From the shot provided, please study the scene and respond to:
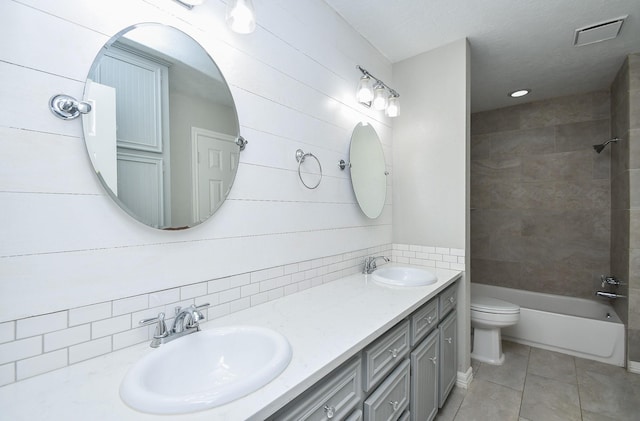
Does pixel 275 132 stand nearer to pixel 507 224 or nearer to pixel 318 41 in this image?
pixel 318 41

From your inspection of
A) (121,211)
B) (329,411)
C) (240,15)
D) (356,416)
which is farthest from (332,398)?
(240,15)

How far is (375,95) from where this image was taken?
208 cm

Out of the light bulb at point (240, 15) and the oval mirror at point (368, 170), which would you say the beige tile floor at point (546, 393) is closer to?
the oval mirror at point (368, 170)

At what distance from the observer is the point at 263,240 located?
1.38m

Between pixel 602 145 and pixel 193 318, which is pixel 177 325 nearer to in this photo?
pixel 193 318

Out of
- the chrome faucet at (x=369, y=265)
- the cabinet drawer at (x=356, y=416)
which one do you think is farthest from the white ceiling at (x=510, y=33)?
the cabinet drawer at (x=356, y=416)

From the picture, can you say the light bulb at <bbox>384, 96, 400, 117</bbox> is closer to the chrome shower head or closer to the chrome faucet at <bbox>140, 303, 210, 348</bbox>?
the chrome faucet at <bbox>140, 303, 210, 348</bbox>

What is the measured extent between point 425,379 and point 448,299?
1.80ft

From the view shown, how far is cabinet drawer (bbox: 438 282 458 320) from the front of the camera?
180 cm

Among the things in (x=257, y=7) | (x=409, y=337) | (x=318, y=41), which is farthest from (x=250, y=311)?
(x=318, y=41)

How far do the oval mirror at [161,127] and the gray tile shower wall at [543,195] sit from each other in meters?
3.35

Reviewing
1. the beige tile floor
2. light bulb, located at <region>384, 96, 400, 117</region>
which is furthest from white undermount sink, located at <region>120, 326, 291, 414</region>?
light bulb, located at <region>384, 96, 400, 117</region>

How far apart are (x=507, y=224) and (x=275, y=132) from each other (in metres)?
3.19

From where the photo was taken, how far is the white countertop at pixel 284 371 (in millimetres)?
639
